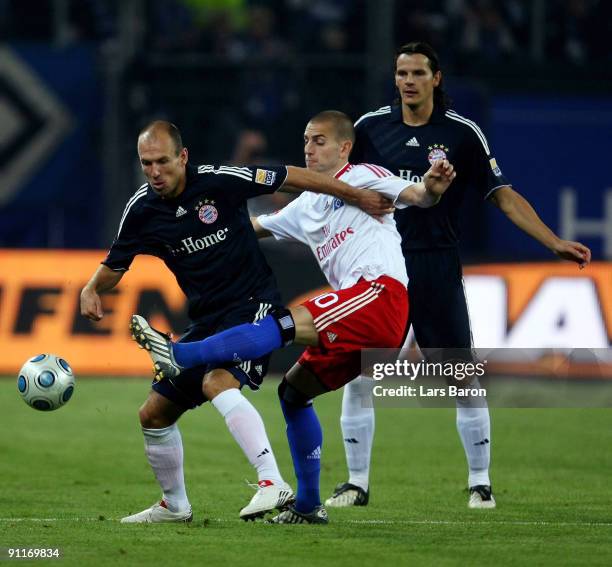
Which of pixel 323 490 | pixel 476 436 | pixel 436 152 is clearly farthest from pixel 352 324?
pixel 323 490

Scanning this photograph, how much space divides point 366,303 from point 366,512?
131cm

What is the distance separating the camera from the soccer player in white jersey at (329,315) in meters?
7.39

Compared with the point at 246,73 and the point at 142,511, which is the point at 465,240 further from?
the point at 142,511

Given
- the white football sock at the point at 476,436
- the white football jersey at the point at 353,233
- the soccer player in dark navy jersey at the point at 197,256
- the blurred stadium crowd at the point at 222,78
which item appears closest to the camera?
the soccer player in dark navy jersey at the point at 197,256

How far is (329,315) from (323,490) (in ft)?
6.84

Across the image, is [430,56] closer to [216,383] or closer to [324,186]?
[324,186]

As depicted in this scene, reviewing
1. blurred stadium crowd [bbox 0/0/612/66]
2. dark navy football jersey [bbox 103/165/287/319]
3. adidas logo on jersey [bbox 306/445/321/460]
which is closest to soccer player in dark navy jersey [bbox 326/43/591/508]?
adidas logo on jersey [bbox 306/445/321/460]

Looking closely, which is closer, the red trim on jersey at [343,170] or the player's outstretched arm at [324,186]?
the player's outstretched arm at [324,186]

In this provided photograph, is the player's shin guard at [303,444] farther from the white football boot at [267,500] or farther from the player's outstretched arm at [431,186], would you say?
the player's outstretched arm at [431,186]

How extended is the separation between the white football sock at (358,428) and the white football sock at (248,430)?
142 cm

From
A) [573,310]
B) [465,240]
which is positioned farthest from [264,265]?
[465,240]

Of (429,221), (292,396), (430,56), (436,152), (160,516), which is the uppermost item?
(430,56)

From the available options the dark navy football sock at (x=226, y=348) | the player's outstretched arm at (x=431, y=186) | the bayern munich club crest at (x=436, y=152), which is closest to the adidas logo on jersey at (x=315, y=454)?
the dark navy football sock at (x=226, y=348)

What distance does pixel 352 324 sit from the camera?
7648 millimetres
